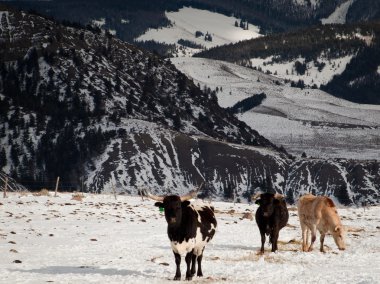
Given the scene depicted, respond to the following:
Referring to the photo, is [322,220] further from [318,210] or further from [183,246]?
[183,246]

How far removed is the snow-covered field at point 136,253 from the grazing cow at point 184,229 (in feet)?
2.33

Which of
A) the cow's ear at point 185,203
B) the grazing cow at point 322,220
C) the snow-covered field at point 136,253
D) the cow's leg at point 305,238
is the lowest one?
the snow-covered field at point 136,253

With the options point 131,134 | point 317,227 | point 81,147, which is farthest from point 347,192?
point 317,227

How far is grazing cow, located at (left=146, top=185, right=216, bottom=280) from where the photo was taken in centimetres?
2058

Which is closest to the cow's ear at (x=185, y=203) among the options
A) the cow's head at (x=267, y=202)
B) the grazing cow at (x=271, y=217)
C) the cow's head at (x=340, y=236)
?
the cow's head at (x=267, y=202)

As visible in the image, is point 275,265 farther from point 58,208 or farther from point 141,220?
point 58,208

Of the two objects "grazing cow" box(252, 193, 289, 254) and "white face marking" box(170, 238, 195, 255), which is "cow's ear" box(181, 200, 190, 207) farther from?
"grazing cow" box(252, 193, 289, 254)

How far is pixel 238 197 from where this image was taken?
17962 centimetres

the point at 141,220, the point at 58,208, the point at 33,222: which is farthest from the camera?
the point at 58,208

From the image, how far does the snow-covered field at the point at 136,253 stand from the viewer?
69.7 feet

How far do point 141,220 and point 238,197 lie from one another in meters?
138

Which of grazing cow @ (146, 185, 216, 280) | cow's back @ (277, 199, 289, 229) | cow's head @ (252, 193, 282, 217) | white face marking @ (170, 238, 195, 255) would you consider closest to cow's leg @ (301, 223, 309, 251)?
cow's back @ (277, 199, 289, 229)

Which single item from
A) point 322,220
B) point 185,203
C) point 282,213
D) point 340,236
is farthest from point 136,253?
point 340,236

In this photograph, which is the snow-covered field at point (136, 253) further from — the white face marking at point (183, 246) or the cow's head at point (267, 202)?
the cow's head at point (267, 202)
